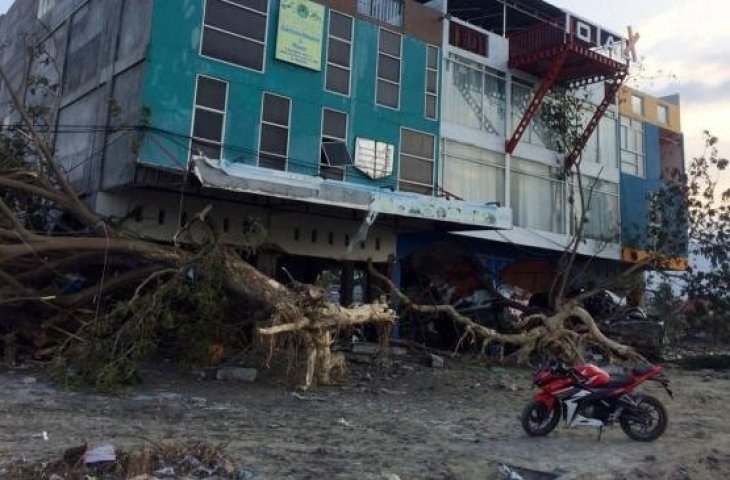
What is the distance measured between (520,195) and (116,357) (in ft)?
42.9

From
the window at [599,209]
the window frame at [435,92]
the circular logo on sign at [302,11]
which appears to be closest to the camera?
the circular logo on sign at [302,11]

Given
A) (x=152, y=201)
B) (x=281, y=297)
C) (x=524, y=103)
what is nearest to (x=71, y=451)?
(x=281, y=297)

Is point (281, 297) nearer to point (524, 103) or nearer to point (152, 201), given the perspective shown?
point (152, 201)

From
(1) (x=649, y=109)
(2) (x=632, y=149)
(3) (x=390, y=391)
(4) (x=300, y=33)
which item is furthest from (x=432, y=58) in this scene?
(3) (x=390, y=391)

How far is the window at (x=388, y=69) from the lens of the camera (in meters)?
17.0

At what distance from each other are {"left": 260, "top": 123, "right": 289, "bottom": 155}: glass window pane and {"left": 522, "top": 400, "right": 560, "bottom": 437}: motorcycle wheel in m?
9.41

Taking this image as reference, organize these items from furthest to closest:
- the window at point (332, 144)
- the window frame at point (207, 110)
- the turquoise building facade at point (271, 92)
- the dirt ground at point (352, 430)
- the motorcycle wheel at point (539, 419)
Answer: the window at point (332, 144) < the window frame at point (207, 110) < the turquoise building facade at point (271, 92) < the motorcycle wheel at point (539, 419) < the dirt ground at point (352, 430)

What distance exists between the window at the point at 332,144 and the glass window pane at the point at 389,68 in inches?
70.1

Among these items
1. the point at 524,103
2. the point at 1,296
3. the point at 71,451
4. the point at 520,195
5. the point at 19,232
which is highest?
the point at 524,103

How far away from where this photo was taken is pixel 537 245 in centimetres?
1947

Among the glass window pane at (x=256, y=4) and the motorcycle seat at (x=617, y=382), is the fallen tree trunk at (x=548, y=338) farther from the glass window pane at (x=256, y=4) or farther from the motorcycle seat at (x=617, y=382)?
the glass window pane at (x=256, y=4)

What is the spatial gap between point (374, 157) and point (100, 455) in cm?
1242

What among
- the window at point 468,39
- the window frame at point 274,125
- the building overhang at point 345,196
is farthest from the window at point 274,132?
the window at point 468,39

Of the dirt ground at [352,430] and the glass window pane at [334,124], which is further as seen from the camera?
the glass window pane at [334,124]
